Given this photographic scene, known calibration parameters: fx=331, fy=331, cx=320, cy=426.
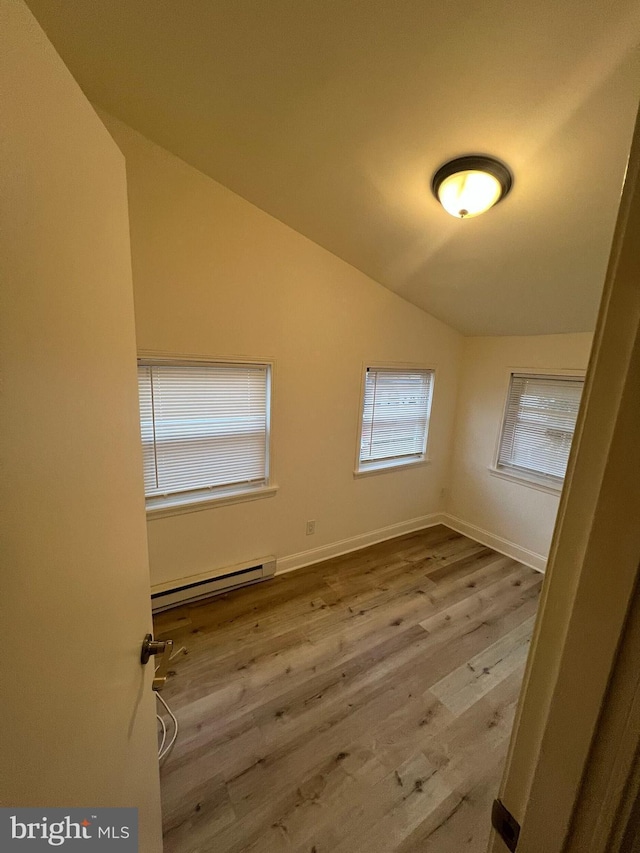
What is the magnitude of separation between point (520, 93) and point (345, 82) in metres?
0.60

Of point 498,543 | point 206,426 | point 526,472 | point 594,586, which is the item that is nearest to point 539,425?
point 526,472

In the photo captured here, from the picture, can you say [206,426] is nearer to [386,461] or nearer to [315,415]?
[315,415]

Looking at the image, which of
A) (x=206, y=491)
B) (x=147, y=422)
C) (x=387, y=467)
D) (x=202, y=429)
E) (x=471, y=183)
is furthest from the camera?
(x=387, y=467)

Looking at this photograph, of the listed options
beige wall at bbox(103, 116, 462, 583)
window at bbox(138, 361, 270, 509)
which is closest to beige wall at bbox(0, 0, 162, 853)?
beige wall at bbox(103, 116, 462, 583)

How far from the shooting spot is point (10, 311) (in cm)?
39

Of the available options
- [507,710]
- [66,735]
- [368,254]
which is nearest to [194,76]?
[368,254]

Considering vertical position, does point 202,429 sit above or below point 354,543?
above

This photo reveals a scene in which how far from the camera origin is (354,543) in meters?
3.05

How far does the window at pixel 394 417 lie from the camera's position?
2.91 m

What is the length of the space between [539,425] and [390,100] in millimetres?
2597

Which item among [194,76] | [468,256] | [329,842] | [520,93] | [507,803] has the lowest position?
[329,842]

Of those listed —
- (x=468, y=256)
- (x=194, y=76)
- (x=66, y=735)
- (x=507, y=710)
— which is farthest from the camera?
(x=468, y=256)

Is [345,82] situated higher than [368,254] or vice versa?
[345,82]

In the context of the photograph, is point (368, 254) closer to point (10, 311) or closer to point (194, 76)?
point (194, 76)
